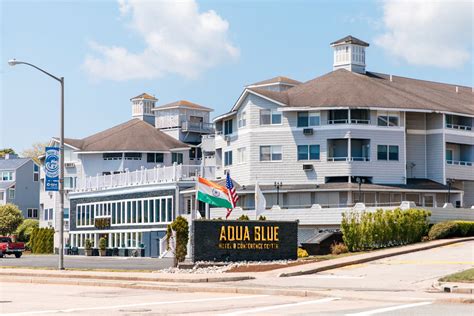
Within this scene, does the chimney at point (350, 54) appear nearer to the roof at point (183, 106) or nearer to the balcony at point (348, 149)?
the balcony at point (348, 149)

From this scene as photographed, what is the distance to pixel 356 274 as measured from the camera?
1334 inches

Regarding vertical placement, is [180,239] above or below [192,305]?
above

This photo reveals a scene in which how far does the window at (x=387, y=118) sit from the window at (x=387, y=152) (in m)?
1.75

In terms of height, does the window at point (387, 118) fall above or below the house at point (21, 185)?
above

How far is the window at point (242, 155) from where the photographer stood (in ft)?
232

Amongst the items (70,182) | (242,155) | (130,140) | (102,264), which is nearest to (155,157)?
(130,140)

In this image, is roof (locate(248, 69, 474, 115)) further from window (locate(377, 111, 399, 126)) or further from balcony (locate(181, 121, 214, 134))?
balcony (locate(181, 121, 214, 134))

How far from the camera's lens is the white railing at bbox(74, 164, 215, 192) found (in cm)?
7138

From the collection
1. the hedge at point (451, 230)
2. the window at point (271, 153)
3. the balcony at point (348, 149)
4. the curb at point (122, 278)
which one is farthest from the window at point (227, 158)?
the curb at point (122, 278)

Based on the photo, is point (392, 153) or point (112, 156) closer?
point (392, 153)

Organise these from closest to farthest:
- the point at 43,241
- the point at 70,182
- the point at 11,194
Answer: the point at 43,241 → the point at 70,182 → the point at 11,194

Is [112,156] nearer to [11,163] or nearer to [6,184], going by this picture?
[6,184]

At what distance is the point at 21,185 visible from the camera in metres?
121

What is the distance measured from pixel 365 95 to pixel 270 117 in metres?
7.44
